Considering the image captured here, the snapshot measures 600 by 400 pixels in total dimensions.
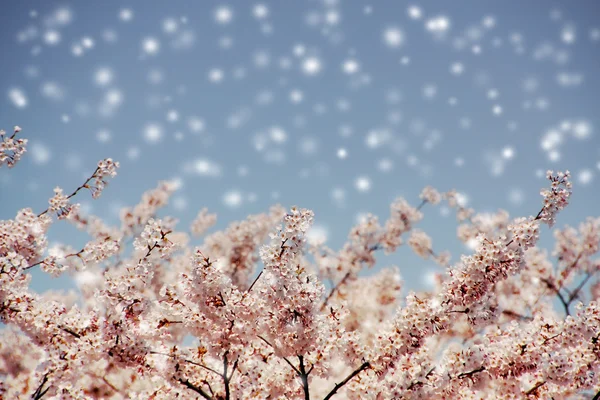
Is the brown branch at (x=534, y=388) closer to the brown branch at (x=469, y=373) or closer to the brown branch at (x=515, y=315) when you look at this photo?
the brown branch at (x=469, y=373)

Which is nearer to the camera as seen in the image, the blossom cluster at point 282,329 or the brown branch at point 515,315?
the blossom cluster at point 282,329

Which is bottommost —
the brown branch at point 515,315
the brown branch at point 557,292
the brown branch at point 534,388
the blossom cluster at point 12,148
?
the blossom cluster at point 12,148

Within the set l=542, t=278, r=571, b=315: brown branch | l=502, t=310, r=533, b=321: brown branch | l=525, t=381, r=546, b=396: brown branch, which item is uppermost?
l=542, t=278, r=571, b=315: brown branch

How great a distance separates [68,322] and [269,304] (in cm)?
303

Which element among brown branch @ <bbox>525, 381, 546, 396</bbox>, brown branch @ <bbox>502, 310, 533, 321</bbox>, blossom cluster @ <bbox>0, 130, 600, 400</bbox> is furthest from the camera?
brown branch @ <bbox>502, 310, 533, 321</bbox>

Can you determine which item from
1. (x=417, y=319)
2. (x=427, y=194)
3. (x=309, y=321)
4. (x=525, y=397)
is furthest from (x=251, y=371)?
(x=427, y=194)

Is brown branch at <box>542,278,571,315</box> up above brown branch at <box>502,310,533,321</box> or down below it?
above

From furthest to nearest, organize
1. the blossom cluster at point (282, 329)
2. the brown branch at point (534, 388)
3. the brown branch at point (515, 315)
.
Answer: the brown branch at point (515, 315), the brown branch at point (534, 388), the blossom cluster at point (282, 329)

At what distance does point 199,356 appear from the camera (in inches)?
212

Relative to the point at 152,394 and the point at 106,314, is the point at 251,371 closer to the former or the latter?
the point at 152,394

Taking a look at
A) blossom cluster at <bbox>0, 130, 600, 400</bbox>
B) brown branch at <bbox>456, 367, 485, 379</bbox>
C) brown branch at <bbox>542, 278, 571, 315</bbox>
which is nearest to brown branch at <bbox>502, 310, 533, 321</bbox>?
brown branch at <bbox>542, 278, 571, 315</bbox>

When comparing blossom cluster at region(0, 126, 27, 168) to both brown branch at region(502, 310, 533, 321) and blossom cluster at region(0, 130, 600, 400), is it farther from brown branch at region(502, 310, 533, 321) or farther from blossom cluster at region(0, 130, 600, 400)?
brown branch at region(502, 310, 533, 321)

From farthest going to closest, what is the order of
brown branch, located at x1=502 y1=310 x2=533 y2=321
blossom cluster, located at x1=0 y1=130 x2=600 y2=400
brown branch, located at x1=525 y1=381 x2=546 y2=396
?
1. brown branch, located at x1=502 y1=310 x2=533 y2=321
2. brown branch, located at x1=525 y1=381 x2=546 y2=396
3. blossom cluster, located at x1=0 y1=130 x2=600 y2=400

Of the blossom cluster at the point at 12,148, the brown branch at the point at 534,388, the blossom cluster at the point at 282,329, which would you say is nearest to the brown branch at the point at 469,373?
the blossom cluster at the point at 282,329
